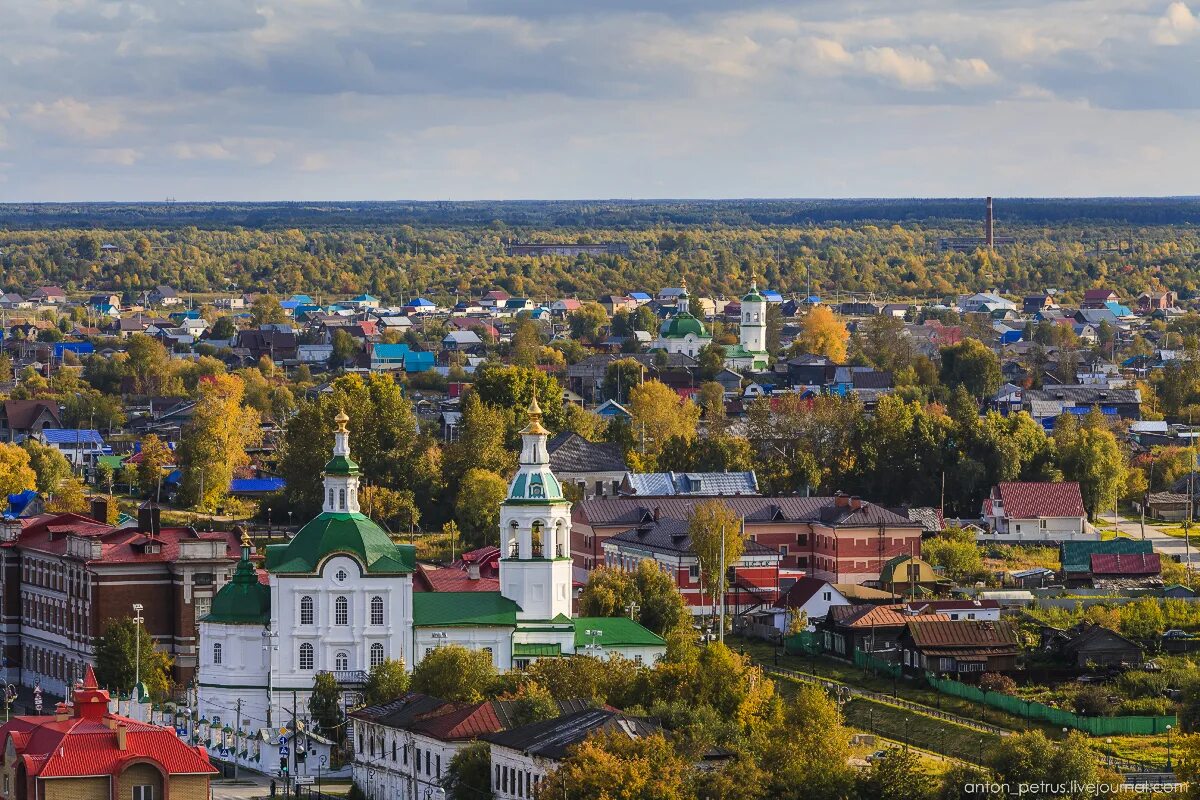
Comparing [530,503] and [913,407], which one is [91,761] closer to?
[530,503]

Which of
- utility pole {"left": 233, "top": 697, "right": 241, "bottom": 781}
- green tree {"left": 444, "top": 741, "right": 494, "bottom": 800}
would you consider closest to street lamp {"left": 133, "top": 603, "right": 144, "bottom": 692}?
utility pole {"left": 233, "top": 697, "right": 241, "bottom": 781}

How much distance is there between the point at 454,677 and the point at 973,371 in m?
77.0

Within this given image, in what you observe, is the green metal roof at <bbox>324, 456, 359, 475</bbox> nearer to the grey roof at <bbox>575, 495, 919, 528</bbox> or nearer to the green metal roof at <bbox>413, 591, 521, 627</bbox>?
the green metal roof at <bbox>413, 591, 521, 627</bbox>

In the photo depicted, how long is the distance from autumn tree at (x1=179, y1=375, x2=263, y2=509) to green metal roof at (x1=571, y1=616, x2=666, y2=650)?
114 feet

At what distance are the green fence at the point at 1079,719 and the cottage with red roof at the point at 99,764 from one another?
20478 mm

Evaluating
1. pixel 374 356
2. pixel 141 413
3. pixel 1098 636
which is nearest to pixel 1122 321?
pixel 374 356

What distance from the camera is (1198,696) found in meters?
60.7

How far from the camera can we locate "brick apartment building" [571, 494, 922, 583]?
86875 mm

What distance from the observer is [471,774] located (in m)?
54.4

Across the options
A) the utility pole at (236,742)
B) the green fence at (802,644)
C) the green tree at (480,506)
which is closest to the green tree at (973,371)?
the green tree at (480,506)

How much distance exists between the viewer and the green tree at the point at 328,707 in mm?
62812

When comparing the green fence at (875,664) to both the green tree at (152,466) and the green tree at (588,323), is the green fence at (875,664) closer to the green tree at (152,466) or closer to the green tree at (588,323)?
the green tree at (152,466)

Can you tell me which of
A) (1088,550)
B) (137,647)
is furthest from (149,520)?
(1088,550)

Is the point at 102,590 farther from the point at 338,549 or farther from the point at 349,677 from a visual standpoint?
the point at 349,677
